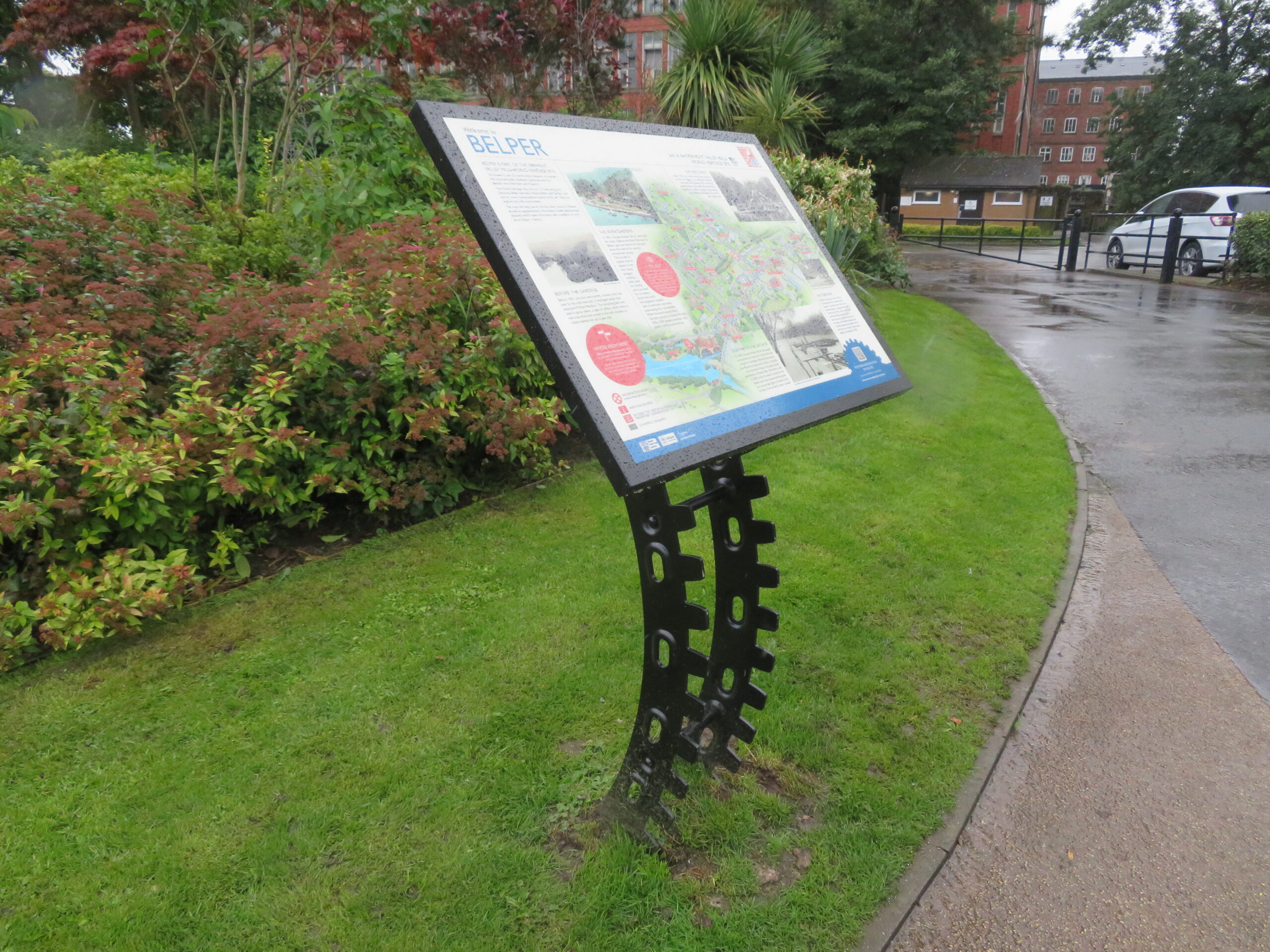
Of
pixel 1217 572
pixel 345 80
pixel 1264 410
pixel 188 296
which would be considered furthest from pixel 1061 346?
pixel 188 296

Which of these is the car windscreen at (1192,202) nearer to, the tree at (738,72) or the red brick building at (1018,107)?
the tree at (738,72)

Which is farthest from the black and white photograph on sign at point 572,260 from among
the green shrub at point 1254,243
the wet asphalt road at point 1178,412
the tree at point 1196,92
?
the tree at point 1196,92

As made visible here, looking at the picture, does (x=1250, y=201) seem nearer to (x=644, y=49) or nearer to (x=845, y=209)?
(x=845, y=209)

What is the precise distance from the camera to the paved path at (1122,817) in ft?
7.30

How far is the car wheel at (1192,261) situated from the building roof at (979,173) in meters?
30.0

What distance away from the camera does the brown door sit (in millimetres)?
45969

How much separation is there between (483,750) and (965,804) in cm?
155

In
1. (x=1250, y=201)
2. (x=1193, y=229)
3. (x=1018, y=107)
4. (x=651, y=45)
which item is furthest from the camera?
(x=1018, y=107)

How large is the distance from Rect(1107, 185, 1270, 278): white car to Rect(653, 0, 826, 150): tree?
9.06m

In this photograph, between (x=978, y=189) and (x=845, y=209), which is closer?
(x=845, y=209)

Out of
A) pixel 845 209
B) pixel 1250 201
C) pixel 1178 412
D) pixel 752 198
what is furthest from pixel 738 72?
pixel 752 198

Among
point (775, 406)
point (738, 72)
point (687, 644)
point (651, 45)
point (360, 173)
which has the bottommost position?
point (687, 644)

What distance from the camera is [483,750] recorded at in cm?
278

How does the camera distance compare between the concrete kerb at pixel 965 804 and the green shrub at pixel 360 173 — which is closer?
the concrete kerb at pixel 965 804
